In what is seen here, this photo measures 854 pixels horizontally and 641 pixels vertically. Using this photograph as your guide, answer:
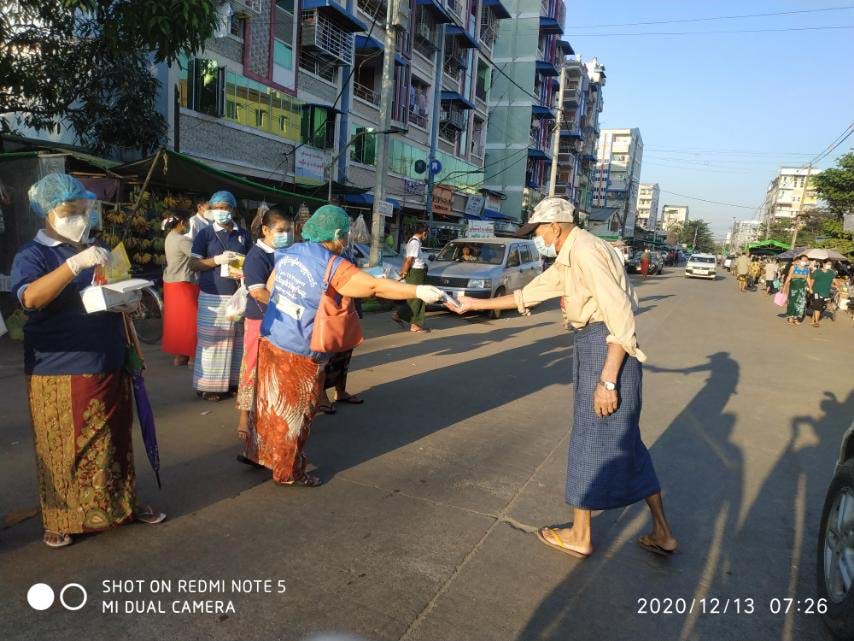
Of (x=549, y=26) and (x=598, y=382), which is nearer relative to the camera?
(x=598, y=382)

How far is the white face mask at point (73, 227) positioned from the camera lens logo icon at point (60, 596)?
157 centimetres

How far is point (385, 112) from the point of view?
42.4 feet

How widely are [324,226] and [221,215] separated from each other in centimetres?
222

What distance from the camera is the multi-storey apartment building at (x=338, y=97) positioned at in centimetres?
1566

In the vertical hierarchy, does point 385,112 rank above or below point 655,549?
above

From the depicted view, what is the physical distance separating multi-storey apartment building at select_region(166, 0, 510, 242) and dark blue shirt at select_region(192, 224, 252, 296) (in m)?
Answer: 8.58

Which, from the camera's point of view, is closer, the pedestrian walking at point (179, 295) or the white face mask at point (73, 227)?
the white face mask at point (73, 227)

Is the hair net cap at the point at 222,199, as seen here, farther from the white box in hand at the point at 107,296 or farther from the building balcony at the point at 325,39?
the building balcony at the point at 325,39

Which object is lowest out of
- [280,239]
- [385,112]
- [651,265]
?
[651,265]

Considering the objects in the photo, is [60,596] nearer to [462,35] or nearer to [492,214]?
[462,35]

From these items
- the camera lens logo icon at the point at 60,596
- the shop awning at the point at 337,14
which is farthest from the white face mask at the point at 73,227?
the shop awning at the point at 337,14

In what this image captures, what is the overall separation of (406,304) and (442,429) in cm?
592

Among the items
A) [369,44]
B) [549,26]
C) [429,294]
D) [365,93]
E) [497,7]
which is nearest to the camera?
[429,294]

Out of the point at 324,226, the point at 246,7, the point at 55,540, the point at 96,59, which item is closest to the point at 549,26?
the point at 246,7
